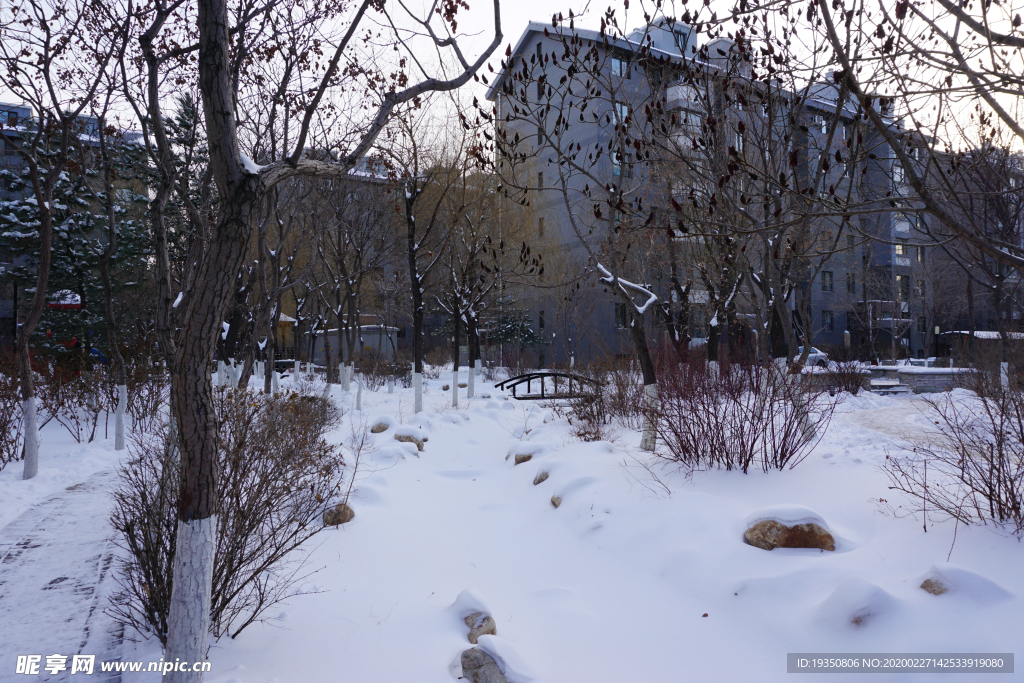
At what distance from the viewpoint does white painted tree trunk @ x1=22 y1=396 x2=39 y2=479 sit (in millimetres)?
7316

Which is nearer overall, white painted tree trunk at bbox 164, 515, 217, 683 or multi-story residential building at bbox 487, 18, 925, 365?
white painted tree trunk at bbox 164, 515, 217, 683

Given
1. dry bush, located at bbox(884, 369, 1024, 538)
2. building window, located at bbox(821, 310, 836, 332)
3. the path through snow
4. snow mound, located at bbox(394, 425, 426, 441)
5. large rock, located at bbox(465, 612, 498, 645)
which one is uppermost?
building window, located at bbox(821, 310, 836, 332)

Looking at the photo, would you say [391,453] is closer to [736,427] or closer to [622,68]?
[736,427]

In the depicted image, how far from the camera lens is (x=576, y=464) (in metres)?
6.93

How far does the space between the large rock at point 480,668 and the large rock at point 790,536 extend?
232 cm

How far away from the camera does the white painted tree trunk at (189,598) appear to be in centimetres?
283

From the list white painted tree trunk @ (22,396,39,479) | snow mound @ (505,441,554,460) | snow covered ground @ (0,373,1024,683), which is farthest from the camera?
snow mound @ (505,441,554,460)

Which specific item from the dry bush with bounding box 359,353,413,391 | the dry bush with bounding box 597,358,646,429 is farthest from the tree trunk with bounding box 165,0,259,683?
the dry bush with bounding box 359,353,413,391

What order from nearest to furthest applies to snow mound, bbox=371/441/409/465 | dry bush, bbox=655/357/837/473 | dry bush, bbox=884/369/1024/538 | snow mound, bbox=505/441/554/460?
dry bush, bbox=884/369/1024/538 → dry bush, bbox=655/357/837/473 → snow mound, bbox=371/441/409/465 → snow mound, bbox=505/441/554/460

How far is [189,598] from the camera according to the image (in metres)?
2.86

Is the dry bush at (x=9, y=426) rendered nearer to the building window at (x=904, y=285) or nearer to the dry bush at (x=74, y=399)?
the dry bush at (x=74, y=399)

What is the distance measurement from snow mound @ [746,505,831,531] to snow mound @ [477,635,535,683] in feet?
7.39

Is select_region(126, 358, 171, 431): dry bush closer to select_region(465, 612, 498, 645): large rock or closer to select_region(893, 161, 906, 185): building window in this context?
select_region(465, 612, 498, 645): large rock

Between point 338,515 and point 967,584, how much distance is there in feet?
16.3
